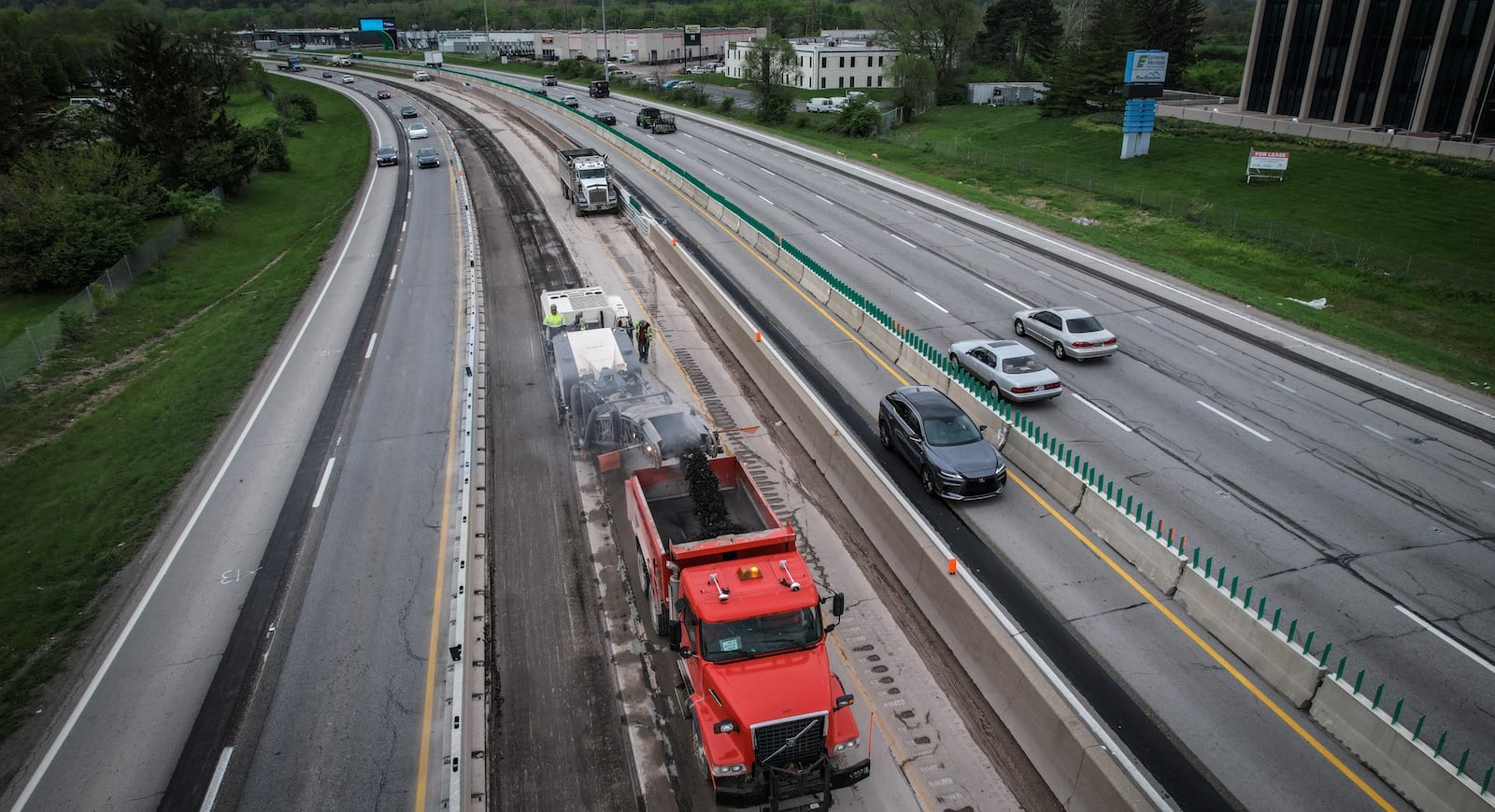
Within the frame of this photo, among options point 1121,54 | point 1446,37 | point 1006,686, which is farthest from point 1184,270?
point 1121,54

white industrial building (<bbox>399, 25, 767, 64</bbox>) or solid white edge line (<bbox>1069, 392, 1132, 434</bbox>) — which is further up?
white industrial building (<bbox>399, 25, 767, 64</bbox>)

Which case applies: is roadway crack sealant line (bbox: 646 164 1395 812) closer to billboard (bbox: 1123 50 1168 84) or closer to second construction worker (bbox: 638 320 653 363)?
second construction worker (bbox: 638 320 653 363)

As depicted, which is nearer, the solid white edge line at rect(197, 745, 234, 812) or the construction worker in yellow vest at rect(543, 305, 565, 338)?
the solid white edge line at rect(197, 745, 234, 812)

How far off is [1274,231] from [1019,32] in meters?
82.1

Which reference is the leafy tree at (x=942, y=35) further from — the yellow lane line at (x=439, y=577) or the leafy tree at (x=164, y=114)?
the yellow lane line at (x=439, y=577)

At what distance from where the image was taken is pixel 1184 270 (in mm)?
35406

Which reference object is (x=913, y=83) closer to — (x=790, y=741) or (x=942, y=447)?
(x=942, y=447)

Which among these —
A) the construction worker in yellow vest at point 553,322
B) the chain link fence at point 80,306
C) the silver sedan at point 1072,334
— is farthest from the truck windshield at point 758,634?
the chain link fence at point 80,306

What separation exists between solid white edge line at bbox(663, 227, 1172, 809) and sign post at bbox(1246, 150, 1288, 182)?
43.5 m

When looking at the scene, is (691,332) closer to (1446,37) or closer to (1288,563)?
(1288,563)

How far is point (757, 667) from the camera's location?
11219mm

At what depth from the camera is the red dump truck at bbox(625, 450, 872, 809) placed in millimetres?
10531

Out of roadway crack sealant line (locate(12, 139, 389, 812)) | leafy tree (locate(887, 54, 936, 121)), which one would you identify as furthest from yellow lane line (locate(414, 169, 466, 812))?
leafy tree (locate(887, 54, 936, 121))

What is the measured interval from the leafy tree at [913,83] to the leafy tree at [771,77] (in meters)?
11.8
